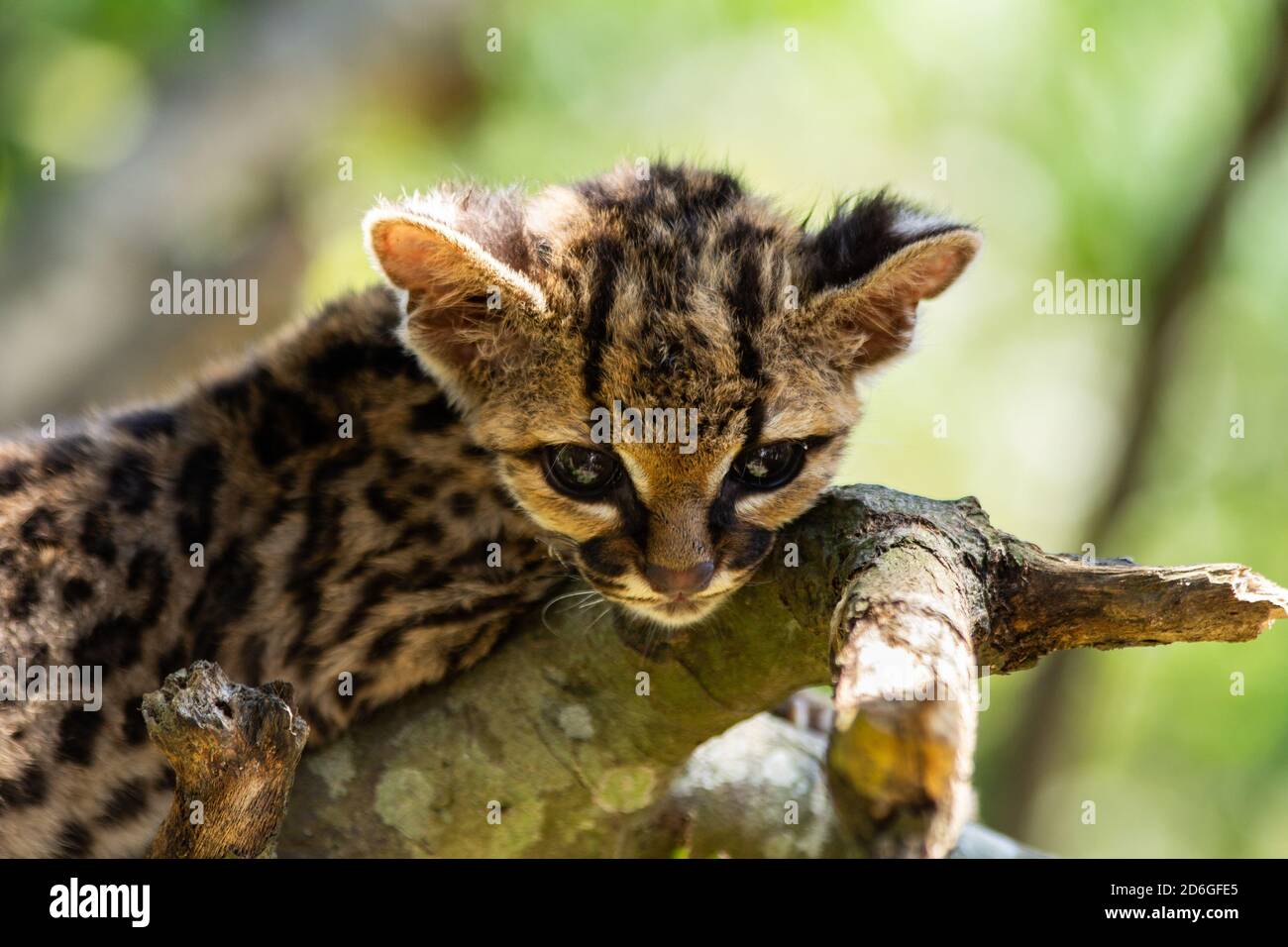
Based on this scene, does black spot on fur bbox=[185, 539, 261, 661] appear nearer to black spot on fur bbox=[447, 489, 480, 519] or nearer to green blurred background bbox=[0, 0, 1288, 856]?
black spot on fur bbox=[447, 489, 480, 519]

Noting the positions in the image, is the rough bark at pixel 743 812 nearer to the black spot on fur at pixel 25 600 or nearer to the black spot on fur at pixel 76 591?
the black spot on fur at pixel 76 591

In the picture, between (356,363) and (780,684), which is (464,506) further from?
(780,684)

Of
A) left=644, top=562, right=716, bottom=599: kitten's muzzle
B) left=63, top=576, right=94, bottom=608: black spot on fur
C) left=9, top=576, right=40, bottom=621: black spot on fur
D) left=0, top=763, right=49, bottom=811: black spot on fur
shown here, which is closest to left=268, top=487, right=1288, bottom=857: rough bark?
left=644, top=562, right=716, bottom=599: kitten's muzzle

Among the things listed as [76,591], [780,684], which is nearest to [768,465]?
[780,684]
